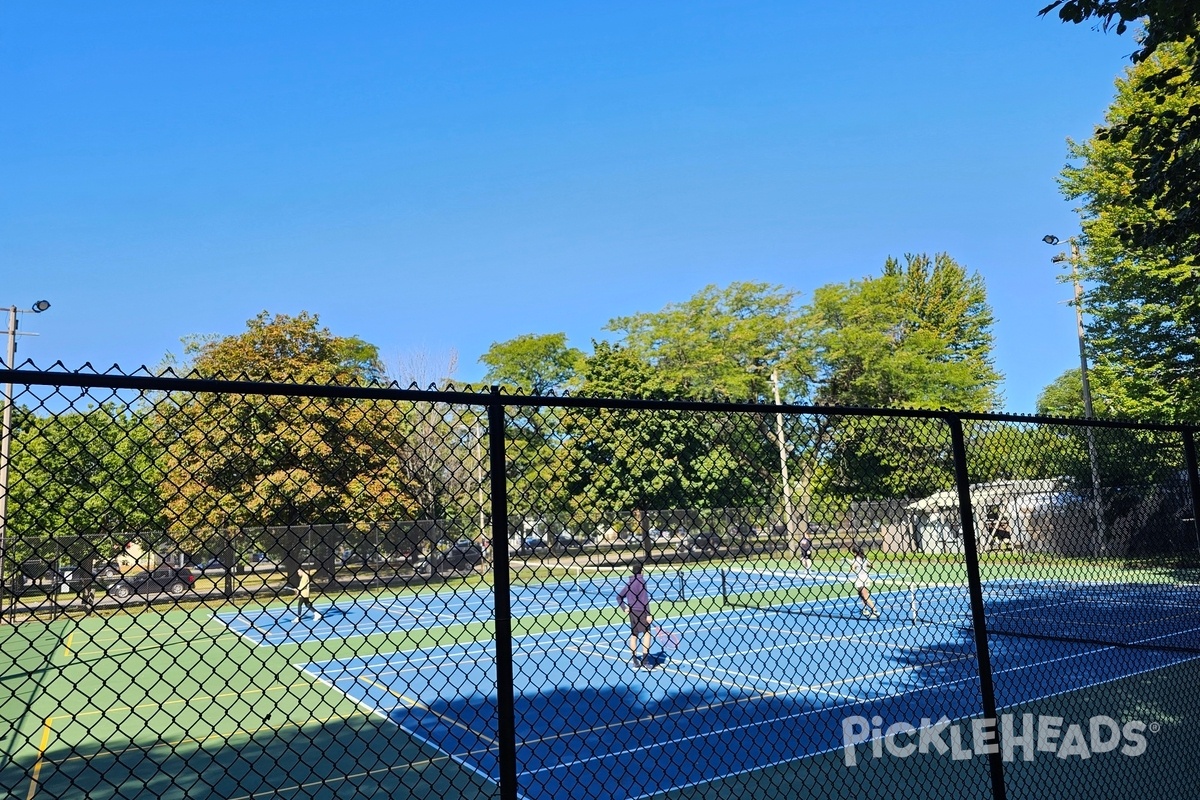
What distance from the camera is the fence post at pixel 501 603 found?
2791 millimetres

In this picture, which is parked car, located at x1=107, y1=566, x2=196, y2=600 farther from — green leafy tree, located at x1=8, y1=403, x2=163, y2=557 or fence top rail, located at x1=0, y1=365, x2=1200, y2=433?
fence top rail, located at x1=0, y1=365, x2=1200, y2=433

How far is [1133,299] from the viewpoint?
25.2 meters

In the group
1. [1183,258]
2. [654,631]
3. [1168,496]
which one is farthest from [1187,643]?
[1183,258]

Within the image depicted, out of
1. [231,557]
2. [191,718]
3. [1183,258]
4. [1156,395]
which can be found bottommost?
[191,718]

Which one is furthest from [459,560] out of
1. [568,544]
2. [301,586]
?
[301,586]

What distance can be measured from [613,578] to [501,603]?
6724 millimetres

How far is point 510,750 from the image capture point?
2832 mm

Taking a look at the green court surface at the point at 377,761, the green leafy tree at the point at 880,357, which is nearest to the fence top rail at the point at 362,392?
the green court surface at the point at 377,761

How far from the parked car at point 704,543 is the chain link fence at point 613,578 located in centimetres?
2

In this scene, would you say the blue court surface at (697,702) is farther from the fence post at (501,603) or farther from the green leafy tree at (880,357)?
the green leafy tree at (880,357)

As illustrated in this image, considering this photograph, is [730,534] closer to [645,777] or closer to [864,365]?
[645,777]

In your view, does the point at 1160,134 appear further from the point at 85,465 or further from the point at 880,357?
the point at 880,357

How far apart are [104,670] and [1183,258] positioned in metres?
24.5

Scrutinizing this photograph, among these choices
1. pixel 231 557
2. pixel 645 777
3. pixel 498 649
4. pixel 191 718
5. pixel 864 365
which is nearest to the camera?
pixel 498 649
